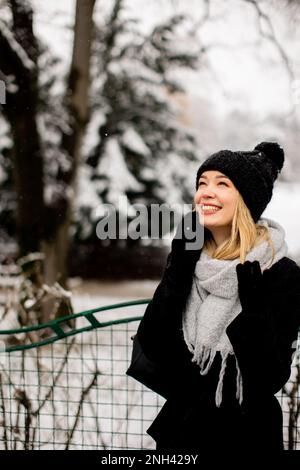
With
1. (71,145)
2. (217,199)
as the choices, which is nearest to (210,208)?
(217,199)

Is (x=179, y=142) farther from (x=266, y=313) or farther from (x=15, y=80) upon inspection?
(x=266, y=313)

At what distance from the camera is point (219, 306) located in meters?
1.54

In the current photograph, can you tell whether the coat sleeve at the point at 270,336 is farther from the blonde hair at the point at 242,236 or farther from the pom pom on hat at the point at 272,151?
the pom pom on hat at the point at 272,151

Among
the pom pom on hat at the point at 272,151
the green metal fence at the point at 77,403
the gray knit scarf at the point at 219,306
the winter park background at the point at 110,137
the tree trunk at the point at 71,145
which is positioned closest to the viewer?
the gray knit scarf at the point at 219,306

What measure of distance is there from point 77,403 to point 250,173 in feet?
5.79

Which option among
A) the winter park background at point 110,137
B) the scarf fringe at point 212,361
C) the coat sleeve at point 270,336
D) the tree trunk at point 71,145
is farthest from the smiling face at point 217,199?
the tree trunk at point 71,145

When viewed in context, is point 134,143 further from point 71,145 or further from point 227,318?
point 227,318

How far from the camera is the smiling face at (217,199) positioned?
1576 mm

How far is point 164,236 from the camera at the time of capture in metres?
5.24

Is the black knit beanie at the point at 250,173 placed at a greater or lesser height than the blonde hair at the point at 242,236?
greater
